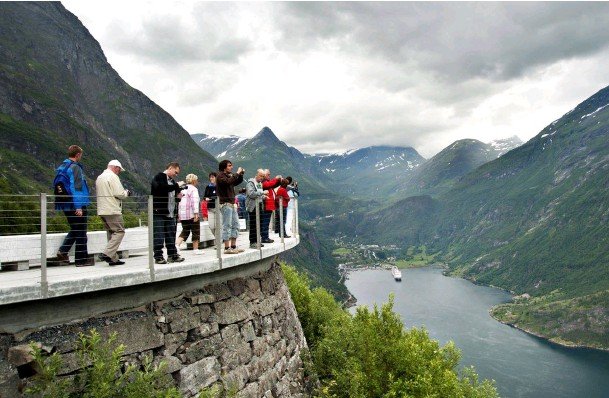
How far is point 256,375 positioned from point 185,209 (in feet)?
16.8

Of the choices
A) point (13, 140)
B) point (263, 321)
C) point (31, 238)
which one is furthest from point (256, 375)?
point (13, 140)

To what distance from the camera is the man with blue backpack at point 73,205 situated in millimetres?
9125

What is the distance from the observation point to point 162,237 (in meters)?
10.1

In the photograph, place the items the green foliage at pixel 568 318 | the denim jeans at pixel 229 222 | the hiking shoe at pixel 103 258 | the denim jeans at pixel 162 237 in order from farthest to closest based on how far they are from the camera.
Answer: the green foliage at pixel 568 318, the denim jeans at pixel 229 222, the denim jeans at pixel 162 237, the hiking shoe at pixel 103 258

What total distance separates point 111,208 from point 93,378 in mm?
3665

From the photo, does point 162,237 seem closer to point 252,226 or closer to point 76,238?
point 76,238

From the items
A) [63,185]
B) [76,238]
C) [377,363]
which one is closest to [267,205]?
[76,238]

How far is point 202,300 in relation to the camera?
9719 mm

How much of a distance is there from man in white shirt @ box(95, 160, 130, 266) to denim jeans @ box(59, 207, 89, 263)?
483 mm

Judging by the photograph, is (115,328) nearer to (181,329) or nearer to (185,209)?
(181,329)

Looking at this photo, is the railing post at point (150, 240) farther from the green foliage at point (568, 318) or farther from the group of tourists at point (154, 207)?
the green foliage at point (568, 318)

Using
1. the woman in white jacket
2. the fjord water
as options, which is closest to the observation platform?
the woman in white jacket

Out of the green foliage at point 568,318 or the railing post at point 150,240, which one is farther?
the green foliage at point 568,318

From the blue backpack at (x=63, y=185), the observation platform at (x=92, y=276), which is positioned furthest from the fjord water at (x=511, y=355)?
the blue backpack at (x=63, y=185)
